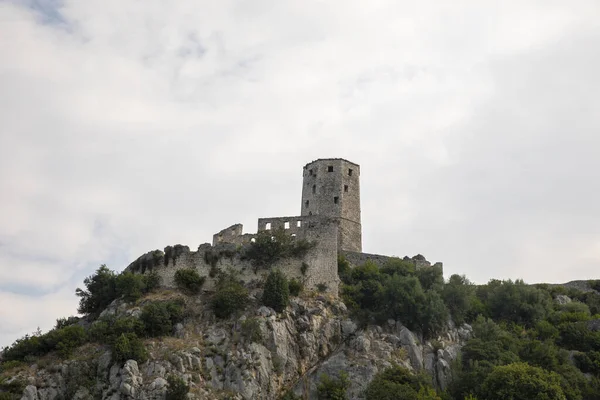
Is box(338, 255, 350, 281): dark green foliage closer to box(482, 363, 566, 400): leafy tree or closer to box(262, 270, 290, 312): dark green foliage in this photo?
box(262, 270, 290, 312): dark green foliage

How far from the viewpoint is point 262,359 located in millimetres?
41906

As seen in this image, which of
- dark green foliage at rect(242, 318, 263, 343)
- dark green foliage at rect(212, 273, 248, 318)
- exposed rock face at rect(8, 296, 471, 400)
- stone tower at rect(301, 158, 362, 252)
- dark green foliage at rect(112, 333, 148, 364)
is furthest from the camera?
stone tower at rect(301, 158, 362, 252)

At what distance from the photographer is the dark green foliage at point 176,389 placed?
125 feet

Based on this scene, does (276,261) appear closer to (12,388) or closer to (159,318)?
(159,318)

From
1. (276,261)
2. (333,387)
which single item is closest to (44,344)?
(276,261)

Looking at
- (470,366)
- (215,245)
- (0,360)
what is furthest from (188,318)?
(470,366)

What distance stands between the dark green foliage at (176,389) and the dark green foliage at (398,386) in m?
10.4

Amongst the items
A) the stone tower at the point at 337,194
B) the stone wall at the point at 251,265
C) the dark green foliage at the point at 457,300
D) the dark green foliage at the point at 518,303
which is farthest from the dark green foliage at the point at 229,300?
the dark green foliage at the point at 518,303

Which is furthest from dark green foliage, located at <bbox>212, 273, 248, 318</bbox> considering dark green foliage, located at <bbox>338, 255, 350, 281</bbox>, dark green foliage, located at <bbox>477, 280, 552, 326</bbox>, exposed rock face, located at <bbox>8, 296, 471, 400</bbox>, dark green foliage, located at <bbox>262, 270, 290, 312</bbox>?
dark green foliage, located at <bbox>477, 280, 552, 326</bbox>

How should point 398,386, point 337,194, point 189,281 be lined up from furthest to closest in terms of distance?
point 337,194 → point 189,281 → point 398,386

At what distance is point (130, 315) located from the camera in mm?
44125

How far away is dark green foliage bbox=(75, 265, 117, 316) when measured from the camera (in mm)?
48625

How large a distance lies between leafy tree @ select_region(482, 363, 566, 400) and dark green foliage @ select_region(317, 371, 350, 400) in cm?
802

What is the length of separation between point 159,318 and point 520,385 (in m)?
22.1
